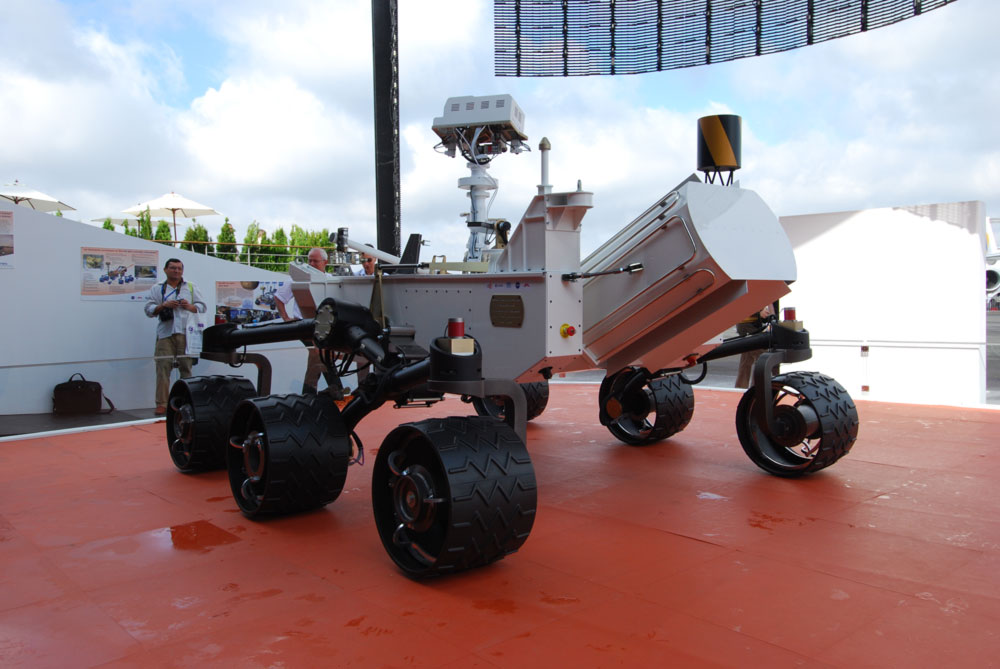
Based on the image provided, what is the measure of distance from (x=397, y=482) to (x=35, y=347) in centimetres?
648

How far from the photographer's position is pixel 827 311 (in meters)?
11.1

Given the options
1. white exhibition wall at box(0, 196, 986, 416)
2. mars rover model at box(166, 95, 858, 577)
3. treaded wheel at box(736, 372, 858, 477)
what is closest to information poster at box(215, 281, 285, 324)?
white exhibition wall at box(0, 196, 986, 416)

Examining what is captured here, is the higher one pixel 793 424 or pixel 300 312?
pixel 300 312

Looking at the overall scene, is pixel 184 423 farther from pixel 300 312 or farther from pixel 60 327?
pixel 60 327

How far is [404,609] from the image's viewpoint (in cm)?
321

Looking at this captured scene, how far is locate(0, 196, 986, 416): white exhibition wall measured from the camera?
808 centimetres

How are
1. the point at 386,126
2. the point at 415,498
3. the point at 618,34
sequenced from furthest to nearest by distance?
the point at 618,34, the point at 386,126, the point at 415,498

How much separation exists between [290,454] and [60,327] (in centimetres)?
551

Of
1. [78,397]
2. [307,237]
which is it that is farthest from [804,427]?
[307,237]

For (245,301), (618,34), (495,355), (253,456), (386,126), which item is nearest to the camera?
(253,456)

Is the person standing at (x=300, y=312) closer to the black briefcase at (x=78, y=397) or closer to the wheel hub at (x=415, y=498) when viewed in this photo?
the black briefcase at (x=78, y=397)

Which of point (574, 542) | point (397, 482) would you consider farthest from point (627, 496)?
point (397, 482)

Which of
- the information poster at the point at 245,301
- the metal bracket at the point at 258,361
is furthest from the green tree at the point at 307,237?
the metal bracket at the point at 258,361

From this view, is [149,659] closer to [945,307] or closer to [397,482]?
[397,482]
